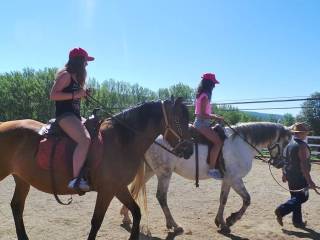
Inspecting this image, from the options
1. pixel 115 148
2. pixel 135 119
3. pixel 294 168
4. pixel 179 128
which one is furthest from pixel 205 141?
pixel 115 148

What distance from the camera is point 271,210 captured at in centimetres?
823

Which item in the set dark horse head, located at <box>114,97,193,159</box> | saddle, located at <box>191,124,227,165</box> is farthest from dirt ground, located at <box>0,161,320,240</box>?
dark horse head, located at <box>114,97,193,159</box>

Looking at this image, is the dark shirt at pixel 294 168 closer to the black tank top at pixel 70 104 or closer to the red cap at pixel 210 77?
the red cap at pixel 210 77

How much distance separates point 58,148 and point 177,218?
3320 millimetres

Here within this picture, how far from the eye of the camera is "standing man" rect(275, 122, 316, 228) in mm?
6781

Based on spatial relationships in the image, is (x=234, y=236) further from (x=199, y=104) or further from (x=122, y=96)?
(x=122, y=96)

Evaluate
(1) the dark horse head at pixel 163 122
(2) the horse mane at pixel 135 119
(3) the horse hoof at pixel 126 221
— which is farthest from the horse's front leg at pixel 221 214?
(2) the horse mane at pixel 135 119

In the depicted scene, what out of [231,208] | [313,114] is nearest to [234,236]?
[231,208]

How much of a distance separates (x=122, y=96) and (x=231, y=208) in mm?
52386

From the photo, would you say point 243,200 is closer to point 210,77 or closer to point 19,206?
point 210,77

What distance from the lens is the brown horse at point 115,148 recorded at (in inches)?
194

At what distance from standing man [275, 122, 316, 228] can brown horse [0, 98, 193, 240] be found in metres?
2.58

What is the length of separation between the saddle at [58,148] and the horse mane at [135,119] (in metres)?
0.31

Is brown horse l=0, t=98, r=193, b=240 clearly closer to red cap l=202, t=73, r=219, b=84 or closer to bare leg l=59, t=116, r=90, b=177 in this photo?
bare leg l=59, t=116, r=90, b=177
